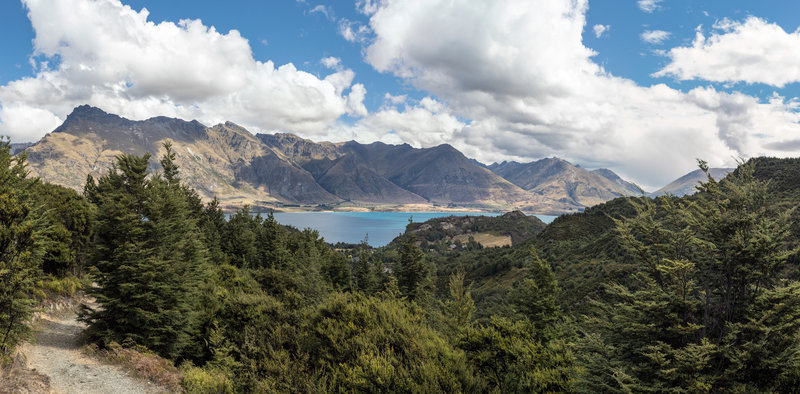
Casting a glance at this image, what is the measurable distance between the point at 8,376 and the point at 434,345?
16849 mm

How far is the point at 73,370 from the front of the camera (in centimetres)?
1689

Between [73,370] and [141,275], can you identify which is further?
[141,275]

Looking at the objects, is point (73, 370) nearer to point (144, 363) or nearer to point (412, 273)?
point (144, 363)

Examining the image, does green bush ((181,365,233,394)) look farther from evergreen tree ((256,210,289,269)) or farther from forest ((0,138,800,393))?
evergreen tree ((256,210,289,269))

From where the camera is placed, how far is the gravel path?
15.7 meters

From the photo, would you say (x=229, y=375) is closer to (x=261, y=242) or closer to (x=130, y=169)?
(x=130, y=169)

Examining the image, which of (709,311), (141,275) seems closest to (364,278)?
(141,275)

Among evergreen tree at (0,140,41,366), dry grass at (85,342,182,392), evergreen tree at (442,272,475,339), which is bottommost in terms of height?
dry grass at (85,342,182,392)

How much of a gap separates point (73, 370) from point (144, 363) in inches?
113

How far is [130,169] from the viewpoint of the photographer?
2214cm

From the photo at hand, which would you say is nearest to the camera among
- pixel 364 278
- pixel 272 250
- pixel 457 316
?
pixel 457 316

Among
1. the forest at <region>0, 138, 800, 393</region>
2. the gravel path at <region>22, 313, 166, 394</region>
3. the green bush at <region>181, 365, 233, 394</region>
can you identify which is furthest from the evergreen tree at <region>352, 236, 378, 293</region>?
the gravel path at <region>22, 313, 166, 394</region>

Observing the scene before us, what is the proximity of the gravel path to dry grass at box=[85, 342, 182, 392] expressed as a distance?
38 centimetres

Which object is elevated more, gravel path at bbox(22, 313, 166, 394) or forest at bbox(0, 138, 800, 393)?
forest at bbox(0, 138, 800, 393)
